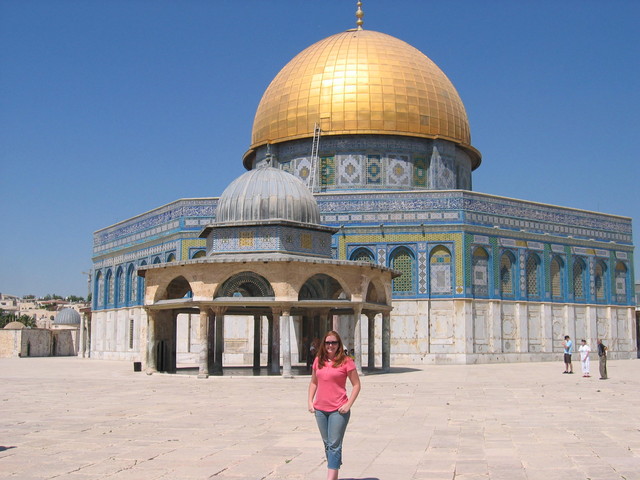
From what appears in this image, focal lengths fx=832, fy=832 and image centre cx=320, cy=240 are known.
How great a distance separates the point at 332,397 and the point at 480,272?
27.1 meters

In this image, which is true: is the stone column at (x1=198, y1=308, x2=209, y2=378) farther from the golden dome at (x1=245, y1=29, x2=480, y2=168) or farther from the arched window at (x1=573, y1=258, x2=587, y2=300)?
the arched window at (x1=573, y1=258, x2=587, y2=300)

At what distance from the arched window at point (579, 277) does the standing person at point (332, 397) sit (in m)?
31.8

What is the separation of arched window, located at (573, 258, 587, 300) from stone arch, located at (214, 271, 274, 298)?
1714 cm

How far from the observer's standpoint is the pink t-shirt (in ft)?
24.0

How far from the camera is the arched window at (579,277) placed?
37.4m

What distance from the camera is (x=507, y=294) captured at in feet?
114

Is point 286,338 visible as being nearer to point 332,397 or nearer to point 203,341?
point 203,341

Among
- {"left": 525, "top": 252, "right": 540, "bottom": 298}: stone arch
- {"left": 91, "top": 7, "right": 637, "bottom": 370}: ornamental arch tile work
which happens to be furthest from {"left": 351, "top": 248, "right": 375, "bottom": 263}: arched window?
{"left": 525, "top": 252, "right": 540, "bottom": 298}: stone arch

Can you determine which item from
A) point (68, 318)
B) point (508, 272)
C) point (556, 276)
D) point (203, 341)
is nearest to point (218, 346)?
point (203, 341)

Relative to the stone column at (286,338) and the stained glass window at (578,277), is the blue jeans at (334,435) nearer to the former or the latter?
the stone column at (286,338)

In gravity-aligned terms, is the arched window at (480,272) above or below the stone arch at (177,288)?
above

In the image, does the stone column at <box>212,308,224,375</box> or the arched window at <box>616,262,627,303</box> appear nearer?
the stone column at <box>212,308,224,375</box>

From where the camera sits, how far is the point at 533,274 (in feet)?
118

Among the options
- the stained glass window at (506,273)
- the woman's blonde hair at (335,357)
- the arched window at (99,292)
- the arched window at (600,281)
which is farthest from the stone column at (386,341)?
the arched window at (99,292)
